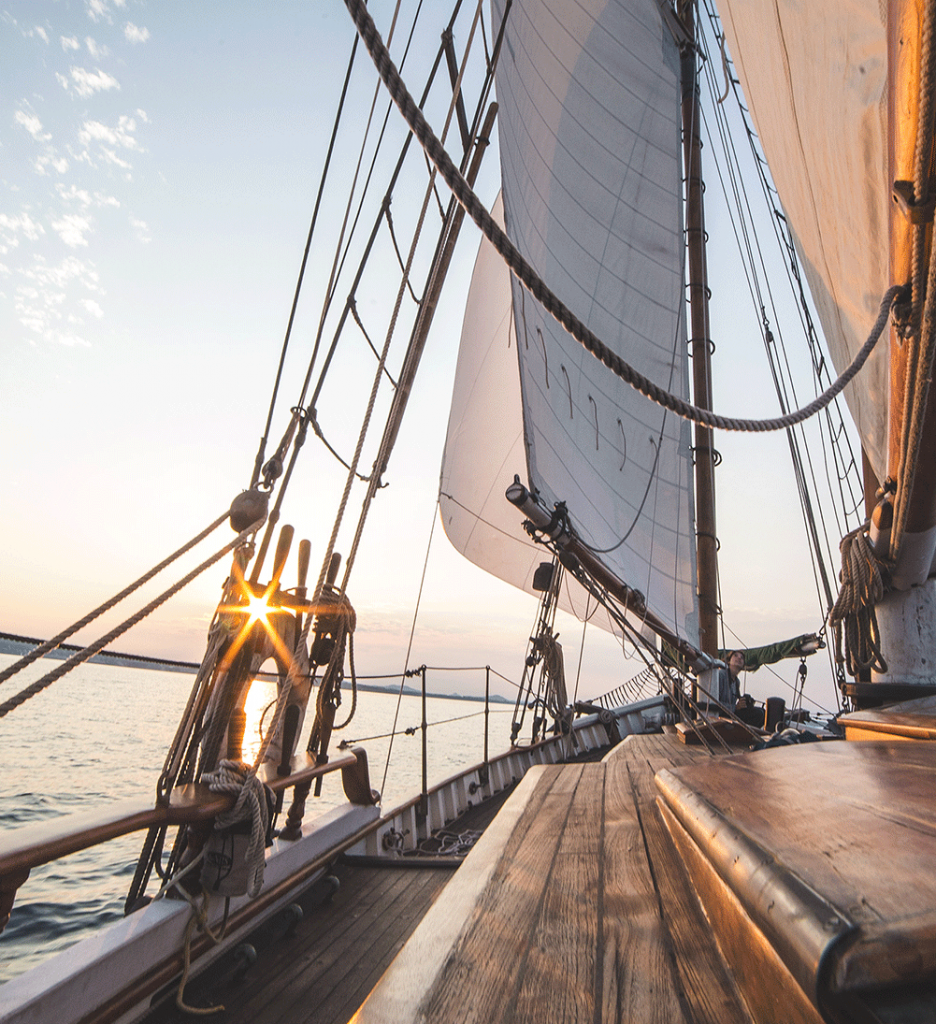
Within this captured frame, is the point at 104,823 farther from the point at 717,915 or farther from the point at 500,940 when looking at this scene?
the point at 717,915

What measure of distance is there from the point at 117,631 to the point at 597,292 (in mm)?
6659

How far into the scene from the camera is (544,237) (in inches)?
247

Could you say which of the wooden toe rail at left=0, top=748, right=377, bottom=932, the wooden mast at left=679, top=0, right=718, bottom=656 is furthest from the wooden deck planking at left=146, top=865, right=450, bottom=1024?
the wooden mast at left=679, top=0, right=718, bottom=656

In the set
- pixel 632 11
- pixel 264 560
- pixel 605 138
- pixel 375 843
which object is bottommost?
pixel 375 843

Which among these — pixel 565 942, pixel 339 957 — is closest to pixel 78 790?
pixel 339 957

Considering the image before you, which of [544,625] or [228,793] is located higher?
[544,625]

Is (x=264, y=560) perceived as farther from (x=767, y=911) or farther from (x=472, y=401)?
(x=472, y=401)

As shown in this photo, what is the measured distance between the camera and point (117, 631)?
194cm

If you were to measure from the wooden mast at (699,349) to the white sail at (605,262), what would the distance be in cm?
32

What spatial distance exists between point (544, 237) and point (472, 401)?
13.7 feet

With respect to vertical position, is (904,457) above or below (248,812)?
above

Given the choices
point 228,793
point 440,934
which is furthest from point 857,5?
point 228,793

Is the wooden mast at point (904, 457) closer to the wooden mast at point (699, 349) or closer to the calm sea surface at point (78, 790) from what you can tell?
the calm sea surface at point (78, 790)

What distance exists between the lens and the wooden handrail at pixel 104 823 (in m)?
1.36
